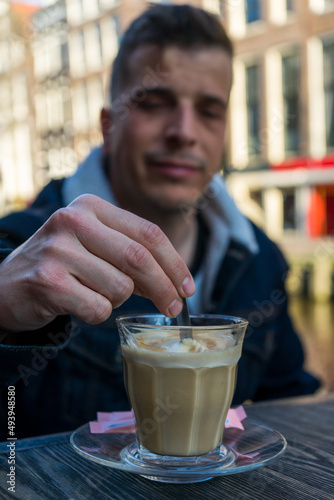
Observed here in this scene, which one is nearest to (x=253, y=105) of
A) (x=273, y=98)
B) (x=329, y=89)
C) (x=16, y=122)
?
(x=273, y=98)

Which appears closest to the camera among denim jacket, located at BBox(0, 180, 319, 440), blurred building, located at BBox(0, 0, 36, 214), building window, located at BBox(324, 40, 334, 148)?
denim jacket, located at BBox(0, 180, 319, 440)

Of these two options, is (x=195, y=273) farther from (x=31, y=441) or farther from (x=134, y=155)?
(x=31, y=441)

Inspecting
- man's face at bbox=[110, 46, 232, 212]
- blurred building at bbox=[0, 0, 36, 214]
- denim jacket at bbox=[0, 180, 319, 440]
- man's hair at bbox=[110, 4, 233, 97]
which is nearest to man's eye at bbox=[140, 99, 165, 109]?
man's face at bbox=[110, 46, 232, 212]

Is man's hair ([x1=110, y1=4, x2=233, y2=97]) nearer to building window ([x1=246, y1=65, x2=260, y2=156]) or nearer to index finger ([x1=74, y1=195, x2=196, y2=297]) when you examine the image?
index finger ([x1=74, y1=195, x2=196, y2=297])

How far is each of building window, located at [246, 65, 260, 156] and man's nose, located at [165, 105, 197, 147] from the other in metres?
9.82

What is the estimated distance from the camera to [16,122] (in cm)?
1664

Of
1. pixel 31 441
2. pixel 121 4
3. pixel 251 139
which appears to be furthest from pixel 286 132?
pixel 31 441

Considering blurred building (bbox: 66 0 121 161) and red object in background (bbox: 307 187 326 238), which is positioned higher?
blurred building (bbox: 66 0 121 161)

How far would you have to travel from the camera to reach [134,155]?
1.42 meters

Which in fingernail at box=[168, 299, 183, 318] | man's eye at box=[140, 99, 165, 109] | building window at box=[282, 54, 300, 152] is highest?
building window at box=[282, 54, 300, 152]

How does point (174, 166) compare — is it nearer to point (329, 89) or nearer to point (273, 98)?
point (329, 89)

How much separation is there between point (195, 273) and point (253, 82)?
10.1 metres

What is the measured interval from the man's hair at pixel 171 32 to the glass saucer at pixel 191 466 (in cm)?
96

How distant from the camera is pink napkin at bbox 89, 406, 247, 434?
2.39 feet
